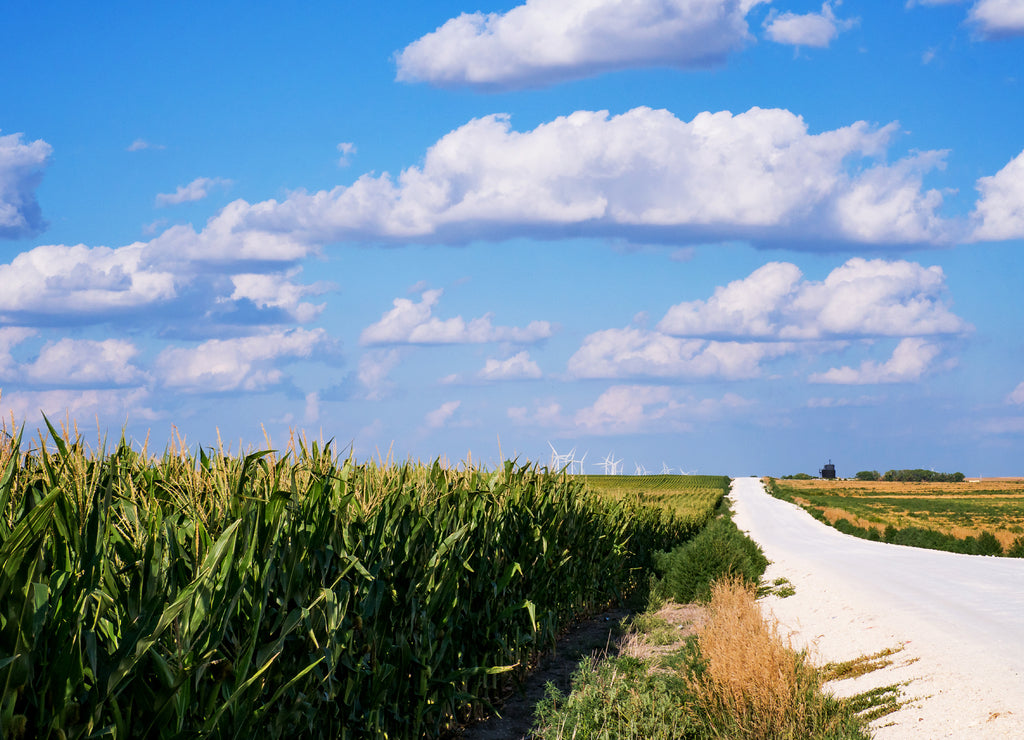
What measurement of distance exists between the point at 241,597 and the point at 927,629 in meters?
10.8

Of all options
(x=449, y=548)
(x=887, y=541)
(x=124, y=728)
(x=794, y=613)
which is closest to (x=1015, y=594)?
(x=794, y=613)

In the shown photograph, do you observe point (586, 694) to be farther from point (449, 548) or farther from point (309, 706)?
point (309, 706)

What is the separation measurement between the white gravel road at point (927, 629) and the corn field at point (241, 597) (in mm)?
4441

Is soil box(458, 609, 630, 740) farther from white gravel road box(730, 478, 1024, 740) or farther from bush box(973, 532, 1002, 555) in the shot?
bush box(973, 532, 1002, 555)

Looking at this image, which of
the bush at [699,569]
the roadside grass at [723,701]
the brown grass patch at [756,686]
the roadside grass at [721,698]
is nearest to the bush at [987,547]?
the bush at [699,569]

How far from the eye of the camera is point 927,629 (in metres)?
11.4


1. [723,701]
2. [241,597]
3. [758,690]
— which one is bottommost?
[723,701]

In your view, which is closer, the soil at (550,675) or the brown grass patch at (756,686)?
the brown grass patch at (756,686)

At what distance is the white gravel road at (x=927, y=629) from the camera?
25.1ft

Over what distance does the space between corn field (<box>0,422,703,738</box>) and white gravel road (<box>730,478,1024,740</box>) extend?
4.44 metres

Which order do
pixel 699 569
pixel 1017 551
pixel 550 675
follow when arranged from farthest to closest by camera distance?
pixel 1017 551 < pixel 699 569 < pixel 550 675

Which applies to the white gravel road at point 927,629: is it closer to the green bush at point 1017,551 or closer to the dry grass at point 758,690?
the dry grass at point 758,690

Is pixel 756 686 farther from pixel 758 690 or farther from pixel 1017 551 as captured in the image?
pixel 1017 551

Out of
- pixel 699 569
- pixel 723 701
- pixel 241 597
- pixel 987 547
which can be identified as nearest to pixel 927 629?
pixel 699 569
